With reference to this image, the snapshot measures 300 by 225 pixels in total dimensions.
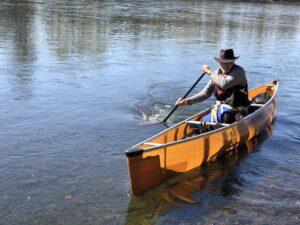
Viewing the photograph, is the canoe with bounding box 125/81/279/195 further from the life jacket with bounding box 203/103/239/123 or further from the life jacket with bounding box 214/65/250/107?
the life jacket with bounding box 214/65/250/107

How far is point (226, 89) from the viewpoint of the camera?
316 inches

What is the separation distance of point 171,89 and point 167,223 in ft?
24.0

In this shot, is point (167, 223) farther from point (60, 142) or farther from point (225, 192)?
point (60, 142)

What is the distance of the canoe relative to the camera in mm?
6270

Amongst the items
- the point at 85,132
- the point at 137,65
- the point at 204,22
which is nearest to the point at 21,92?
the point at 85,132

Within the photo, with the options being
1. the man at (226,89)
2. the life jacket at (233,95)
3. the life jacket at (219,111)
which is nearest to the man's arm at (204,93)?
the man at (226,89)

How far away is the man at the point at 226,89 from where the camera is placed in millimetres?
7883

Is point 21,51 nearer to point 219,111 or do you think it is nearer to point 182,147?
point 219,111

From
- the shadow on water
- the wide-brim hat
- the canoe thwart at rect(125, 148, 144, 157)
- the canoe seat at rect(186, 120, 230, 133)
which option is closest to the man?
the wide-brim hat

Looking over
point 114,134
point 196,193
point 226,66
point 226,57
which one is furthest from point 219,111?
point 114,134

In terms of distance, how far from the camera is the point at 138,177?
6297 millimetres

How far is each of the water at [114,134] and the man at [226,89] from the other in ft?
2.71

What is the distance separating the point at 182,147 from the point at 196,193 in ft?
2.35

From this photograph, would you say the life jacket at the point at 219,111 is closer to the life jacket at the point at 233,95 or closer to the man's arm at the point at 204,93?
the life jacket at the point at 233,95
